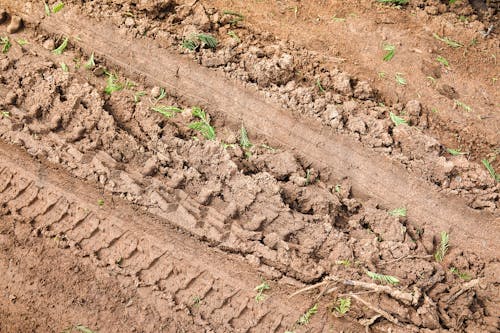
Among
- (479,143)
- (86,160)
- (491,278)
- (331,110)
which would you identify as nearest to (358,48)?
(331,110)

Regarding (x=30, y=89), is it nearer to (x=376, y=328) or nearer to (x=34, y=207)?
(x=34, y=207)

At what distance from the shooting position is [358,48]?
3873 millimetres

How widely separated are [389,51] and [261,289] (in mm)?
2398

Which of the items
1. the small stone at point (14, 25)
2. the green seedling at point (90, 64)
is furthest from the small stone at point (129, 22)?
the small stone at point (14, 25)

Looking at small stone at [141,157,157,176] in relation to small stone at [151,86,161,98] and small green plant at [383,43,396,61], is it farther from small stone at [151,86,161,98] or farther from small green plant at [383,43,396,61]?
small green plant at [383,43,396,61]

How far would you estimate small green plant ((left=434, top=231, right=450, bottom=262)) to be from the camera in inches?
126

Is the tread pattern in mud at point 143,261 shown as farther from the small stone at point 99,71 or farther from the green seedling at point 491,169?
the green seedling at point 491,169

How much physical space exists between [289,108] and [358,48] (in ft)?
3.29

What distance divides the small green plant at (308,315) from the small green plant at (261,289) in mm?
267

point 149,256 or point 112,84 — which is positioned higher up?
point 112,84

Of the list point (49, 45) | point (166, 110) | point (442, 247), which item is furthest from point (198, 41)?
point (442, 247)

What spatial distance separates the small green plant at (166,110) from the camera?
10.9 feet

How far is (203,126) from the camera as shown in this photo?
3324 mm

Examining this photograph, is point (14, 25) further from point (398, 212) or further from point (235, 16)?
point (398, 212)
